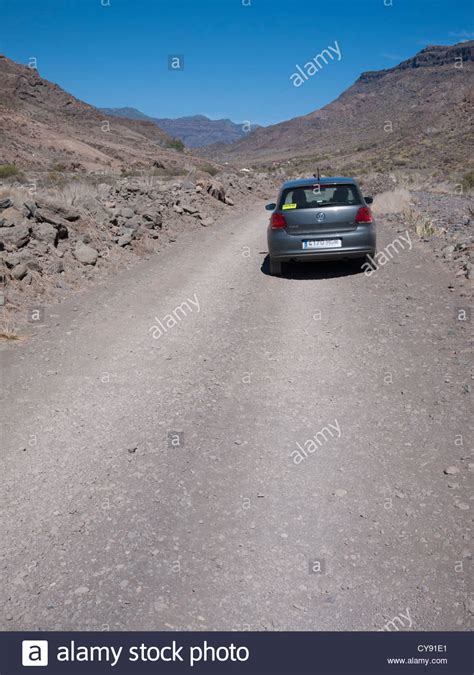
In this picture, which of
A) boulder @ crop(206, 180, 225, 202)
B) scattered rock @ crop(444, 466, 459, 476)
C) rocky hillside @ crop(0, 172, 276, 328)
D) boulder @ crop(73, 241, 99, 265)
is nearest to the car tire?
rocky hillside @ crop(0, 172, 276, 328)

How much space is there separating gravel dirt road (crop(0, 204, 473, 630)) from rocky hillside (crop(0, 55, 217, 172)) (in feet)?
132

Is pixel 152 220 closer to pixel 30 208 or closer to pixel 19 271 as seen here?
pixel 30 208

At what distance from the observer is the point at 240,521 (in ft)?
11.3

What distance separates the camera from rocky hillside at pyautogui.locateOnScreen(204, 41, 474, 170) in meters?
56.3

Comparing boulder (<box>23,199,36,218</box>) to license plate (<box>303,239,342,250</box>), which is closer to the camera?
license plate (<box>303,239,342,250</box>)

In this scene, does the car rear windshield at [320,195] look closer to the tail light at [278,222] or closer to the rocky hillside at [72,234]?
the tail light at [278,222]

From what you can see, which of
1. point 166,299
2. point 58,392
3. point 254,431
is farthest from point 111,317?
point 254,431

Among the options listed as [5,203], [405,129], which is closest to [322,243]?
[5,203]

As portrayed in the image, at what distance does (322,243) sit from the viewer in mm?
9773

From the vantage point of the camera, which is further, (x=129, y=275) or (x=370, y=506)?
(x=129, y=275)

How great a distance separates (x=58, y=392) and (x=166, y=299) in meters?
3.64
